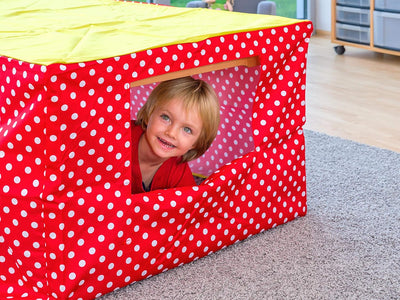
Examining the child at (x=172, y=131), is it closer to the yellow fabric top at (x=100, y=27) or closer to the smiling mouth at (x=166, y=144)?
the smiling mouth at (x=166, y=144)

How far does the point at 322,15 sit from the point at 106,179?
3352 mm

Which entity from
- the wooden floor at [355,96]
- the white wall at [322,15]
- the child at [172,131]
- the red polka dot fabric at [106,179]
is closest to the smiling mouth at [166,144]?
the child at [172,131]

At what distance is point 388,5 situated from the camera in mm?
3277

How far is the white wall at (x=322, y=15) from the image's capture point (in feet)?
13.8

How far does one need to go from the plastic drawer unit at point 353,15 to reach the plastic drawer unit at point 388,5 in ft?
0.33

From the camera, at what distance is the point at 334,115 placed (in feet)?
8.26

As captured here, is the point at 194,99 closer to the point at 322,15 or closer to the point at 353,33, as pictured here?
the point at 353,33

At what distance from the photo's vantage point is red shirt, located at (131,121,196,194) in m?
1.51

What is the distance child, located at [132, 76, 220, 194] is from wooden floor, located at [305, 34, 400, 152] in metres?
0.87

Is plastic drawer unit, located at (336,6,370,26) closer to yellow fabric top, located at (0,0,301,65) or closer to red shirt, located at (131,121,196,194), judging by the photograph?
yellow fabric top, located at (0,0,301,65)

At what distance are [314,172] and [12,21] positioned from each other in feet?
3.14

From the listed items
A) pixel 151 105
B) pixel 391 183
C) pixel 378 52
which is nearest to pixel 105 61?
pixel 151 105

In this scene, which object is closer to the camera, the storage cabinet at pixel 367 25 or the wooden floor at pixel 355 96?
the wooden floor at pixel 355 96

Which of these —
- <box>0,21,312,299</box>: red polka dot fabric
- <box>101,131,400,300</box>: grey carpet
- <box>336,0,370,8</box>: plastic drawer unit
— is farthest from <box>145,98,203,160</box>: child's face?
<box>336,0,370,8</box>: plastic drawer unit
